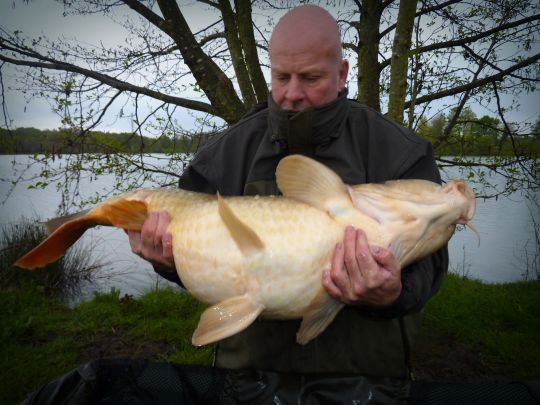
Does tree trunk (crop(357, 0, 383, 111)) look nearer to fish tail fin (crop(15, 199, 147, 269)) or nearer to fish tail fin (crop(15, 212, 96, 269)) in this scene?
fish tail fin (crop(15, 199, 147, 269))

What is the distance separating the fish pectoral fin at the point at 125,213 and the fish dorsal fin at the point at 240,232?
540mm

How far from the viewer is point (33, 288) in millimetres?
5047

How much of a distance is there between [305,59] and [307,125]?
1.05ft

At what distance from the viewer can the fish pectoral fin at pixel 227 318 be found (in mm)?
1401

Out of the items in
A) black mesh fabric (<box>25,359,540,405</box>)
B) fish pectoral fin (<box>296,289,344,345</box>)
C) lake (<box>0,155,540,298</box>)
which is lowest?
lake (<box>0,155,540,298</box>)

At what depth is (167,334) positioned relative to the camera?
3797 mm

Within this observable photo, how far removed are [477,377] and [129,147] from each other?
13.2ft

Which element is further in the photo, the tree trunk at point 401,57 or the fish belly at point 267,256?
the tree trunk at point 401,57

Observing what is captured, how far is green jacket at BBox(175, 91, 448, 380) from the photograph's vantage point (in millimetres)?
1829

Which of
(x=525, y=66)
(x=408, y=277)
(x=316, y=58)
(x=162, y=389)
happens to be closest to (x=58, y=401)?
(x=162, y=389)

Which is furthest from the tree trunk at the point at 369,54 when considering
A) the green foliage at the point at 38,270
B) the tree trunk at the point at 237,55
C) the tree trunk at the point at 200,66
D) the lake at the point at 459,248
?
the green foliage at the point at 38,270

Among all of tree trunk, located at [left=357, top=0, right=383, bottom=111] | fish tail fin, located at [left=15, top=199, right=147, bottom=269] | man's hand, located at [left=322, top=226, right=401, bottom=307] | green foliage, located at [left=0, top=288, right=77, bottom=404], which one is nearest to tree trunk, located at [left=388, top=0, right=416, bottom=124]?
tree trunk, located at [left=357, top=0, right=383, bottom=111]

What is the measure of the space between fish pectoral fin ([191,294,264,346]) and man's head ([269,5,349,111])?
3.16 ft

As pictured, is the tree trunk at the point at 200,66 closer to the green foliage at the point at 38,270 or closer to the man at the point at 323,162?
the man at the point at 323,162
